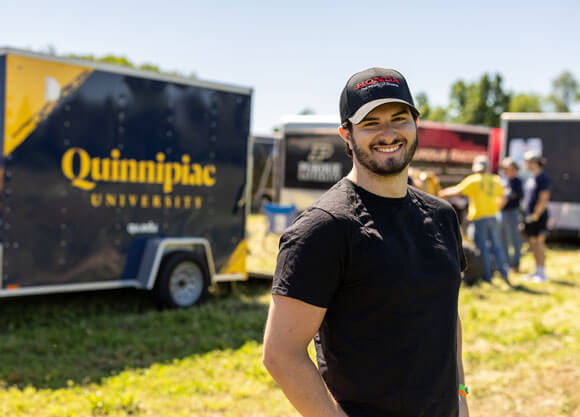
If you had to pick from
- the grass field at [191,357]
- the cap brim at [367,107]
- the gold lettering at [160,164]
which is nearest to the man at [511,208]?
the grass field at [191,357]

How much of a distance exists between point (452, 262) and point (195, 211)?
5.72 metres

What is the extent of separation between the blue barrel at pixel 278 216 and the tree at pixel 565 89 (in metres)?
89.0

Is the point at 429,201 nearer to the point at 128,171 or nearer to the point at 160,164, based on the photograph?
the point at 128,171

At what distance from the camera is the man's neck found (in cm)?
179

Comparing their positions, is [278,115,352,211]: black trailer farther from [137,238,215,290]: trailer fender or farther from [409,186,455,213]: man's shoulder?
[409,186,455,213]: man's shoulder

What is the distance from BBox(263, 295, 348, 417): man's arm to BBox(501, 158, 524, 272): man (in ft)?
28.4

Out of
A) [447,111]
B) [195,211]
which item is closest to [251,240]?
[195,211]

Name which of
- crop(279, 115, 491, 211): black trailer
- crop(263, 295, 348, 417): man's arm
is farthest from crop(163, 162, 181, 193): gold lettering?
crop(263, 295, 348, 417): man's arm

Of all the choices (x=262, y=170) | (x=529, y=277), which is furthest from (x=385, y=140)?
(x=262, y=170)

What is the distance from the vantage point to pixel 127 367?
4961mm

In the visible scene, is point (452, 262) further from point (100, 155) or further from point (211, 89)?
point (211, 89)

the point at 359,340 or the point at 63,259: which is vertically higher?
the point at 359,340

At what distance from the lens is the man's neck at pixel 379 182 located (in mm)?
1794

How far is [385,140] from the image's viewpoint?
1.79 metres
